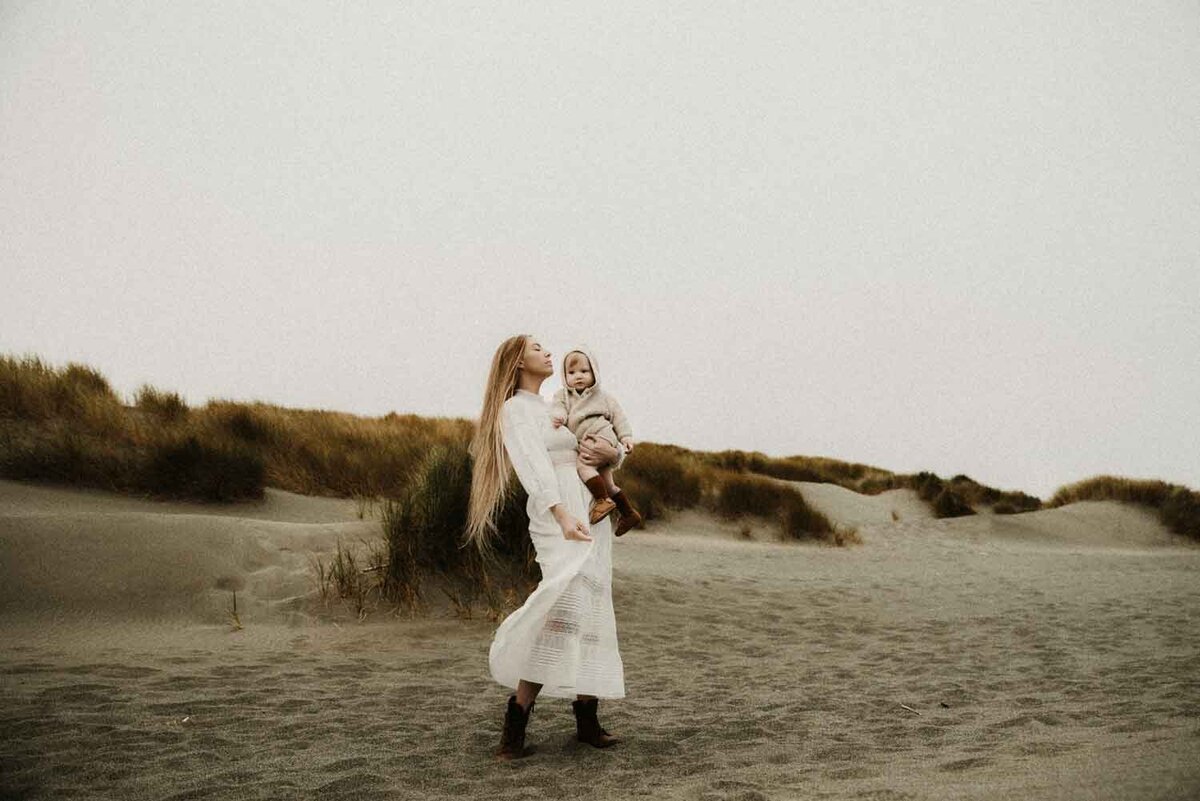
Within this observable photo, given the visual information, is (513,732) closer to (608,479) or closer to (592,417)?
(608,479)

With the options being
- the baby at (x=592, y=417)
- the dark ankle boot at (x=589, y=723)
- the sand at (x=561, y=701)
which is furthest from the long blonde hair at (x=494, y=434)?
the sand at (x=561, y=701)

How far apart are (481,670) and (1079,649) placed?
4937 mm

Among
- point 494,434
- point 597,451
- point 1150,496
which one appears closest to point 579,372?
point 597,451

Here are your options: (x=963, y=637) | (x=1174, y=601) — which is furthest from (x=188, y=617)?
(x=1174, y=601)

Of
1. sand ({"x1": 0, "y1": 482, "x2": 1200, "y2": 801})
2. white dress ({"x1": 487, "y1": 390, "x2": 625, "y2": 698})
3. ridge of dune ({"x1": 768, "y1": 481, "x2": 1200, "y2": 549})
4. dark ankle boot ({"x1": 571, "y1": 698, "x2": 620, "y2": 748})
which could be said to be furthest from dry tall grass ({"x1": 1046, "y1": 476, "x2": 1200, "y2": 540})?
white dress ({"x1": 487, "y1": 390, "x2": 625, "y2": 698})

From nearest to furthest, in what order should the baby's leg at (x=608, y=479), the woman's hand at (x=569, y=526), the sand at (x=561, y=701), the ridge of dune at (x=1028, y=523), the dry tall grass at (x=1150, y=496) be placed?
the sand at (x=561, y=701) < the woman's hand at (x=569, y=526) < the baby's leg at (x=608, y=479) < the ridge of dune at (x=1028, y=523) < the dry tall grass at (x=1150, y=496)

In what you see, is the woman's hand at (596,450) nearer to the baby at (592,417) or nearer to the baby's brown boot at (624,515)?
the baby at (592,417)

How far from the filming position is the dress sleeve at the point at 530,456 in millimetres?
3873

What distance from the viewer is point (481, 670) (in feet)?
20.3

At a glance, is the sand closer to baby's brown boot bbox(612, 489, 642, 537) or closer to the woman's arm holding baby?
baby's brown boot bbox(612, 489, 642, 537)

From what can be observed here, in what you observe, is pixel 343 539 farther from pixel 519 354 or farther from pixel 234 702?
pixel 519 354

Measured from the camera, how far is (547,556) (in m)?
3.97

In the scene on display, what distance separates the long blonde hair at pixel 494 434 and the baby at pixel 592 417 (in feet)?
0.86

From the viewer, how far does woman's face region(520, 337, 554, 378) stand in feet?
13.7
